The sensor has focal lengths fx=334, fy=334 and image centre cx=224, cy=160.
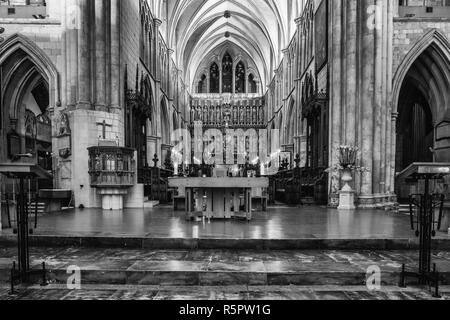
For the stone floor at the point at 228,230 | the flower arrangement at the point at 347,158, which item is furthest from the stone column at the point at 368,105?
the stone floor at the point at 228,230

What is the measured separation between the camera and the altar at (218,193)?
24.3 feet

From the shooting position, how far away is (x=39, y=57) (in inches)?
516

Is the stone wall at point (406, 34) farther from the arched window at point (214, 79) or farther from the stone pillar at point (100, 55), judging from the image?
the arched window at point (214, 79)

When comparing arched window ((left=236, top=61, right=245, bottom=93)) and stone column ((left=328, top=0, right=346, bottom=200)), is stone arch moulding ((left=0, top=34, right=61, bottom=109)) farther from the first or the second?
arched window ((left=236, top=61, right=245, bottom=93))

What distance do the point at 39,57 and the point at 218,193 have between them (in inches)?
391

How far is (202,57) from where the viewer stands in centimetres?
4197

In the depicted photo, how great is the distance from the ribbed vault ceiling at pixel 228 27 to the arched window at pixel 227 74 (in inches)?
81.9

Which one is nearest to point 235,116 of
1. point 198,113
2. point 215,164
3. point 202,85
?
point 198,113

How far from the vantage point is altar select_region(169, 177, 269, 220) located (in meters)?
7.42

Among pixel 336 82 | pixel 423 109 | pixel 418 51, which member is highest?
pixel 418 51

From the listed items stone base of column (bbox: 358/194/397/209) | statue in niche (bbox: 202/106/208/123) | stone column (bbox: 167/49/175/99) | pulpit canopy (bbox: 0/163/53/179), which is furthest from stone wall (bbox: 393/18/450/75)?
statue in niche (bbox: 202/106/208/123)

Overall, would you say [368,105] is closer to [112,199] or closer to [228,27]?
[112,199]
